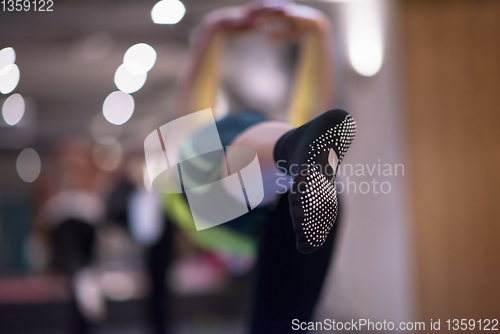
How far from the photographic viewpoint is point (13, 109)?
4.69 ft

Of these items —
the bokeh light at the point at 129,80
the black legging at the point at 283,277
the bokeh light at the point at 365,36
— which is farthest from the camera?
the bokeh light at the point at 365,36

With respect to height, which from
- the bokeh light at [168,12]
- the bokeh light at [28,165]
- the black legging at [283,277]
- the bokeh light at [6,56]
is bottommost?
the black legging at [283,277]

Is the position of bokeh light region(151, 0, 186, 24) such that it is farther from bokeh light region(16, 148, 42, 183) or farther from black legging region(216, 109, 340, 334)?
bokeh light region(16, 148, 42, 183)

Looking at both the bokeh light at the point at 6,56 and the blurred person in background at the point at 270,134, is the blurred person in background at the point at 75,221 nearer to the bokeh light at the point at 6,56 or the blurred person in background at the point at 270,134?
the bokeh light at the point at 6,56

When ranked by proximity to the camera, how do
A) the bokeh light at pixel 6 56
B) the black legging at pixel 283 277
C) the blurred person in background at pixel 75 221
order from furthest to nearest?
the blurred person in background at pixel 75 221, the bokeh light at pixel 6 56, the black legging at pixel 283 277

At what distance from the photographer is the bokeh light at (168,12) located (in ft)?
2.89

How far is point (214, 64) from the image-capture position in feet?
2.70

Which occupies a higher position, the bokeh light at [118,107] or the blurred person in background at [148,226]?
the bokeh light at [118,107]

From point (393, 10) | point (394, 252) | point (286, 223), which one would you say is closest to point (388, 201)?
point (394, 252)

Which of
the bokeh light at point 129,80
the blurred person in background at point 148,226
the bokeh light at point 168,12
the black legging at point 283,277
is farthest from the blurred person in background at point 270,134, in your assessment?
the blurred person in background at point 148,226

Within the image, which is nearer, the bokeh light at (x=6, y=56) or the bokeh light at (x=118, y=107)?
the bokeh light at (x=6, y=56)

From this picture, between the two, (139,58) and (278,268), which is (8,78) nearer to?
(139,58)

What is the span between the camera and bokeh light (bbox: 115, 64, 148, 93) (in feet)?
4.33

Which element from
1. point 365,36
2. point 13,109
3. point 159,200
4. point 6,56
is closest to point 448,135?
point 365,36
